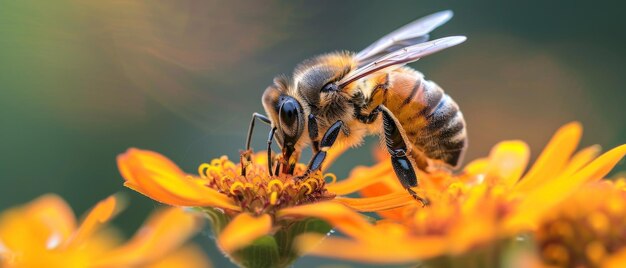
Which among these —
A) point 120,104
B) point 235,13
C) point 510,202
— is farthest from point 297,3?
point 510,202

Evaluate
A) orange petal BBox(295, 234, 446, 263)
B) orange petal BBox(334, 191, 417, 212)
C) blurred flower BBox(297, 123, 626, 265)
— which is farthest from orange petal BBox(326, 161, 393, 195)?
orange petal BBox(295, 234, 446, 263)

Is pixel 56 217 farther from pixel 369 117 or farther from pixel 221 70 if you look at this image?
pixel 221 70

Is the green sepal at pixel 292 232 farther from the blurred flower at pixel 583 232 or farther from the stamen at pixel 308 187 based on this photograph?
the blurred flower at pixel 583 232

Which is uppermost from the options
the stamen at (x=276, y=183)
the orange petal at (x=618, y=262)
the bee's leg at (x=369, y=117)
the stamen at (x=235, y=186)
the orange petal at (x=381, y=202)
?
the bee's leg at (x=369, y=117)

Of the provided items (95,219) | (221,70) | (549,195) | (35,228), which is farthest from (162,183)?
(221,70)

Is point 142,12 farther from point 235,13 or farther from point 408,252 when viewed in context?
point 408,252

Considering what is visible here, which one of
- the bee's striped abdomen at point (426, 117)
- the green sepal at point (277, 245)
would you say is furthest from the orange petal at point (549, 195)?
the bee's striped abdomen at point (426, 117)
